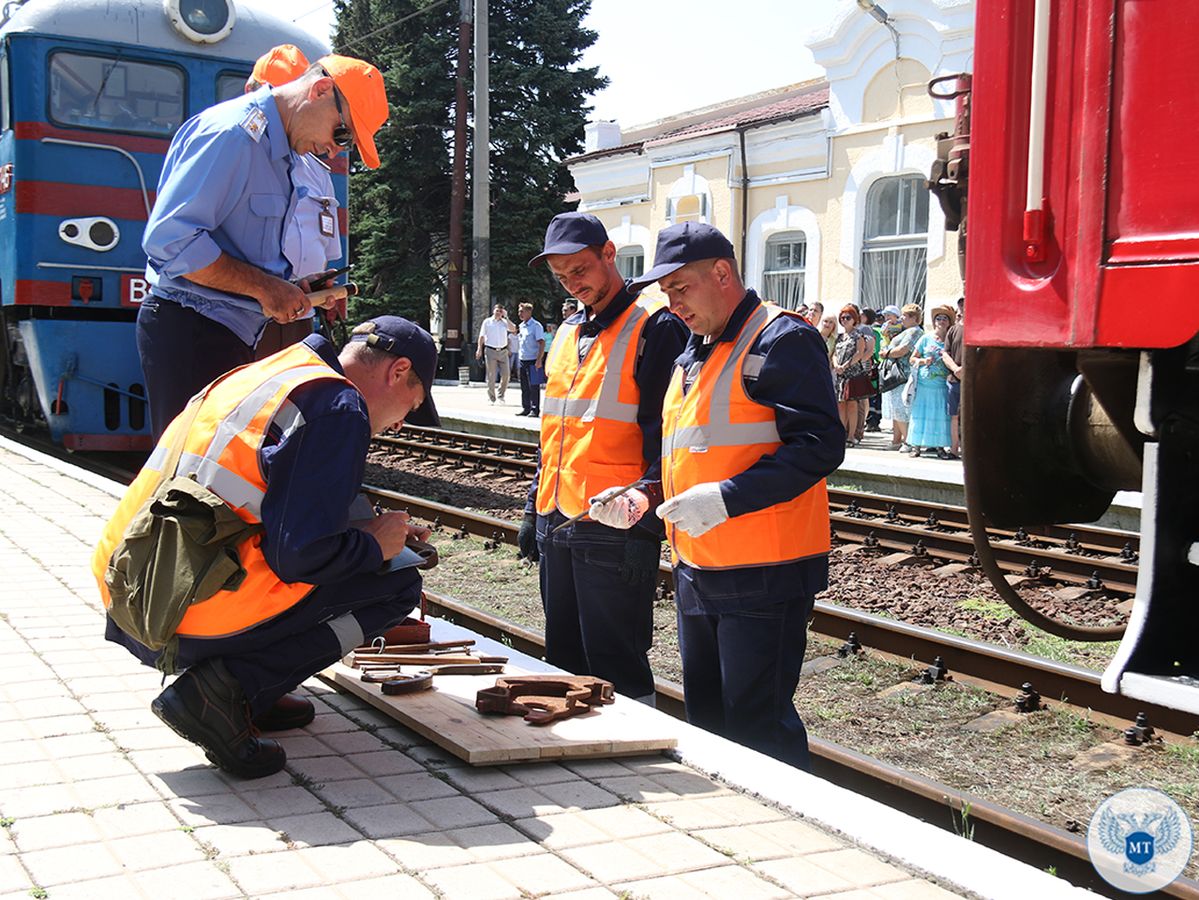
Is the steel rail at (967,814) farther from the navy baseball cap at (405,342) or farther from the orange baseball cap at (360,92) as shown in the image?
the orange baseball cap at (360,92)

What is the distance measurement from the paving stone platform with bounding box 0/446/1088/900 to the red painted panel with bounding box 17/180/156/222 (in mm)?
6962

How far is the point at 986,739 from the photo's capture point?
17.7 ft

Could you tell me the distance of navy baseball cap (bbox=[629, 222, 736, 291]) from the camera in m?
4.26

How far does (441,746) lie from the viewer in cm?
401

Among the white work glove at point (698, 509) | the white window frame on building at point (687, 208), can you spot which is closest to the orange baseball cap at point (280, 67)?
the white work glove at point (698, 509)

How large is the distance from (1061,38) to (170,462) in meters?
2.59

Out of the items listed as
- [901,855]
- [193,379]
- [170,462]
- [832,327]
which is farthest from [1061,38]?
[832,327]

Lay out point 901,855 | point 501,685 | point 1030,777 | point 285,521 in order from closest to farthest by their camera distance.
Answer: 1. point 901,855
2. point 285,521
3. point 501,685
4. point 1030,777

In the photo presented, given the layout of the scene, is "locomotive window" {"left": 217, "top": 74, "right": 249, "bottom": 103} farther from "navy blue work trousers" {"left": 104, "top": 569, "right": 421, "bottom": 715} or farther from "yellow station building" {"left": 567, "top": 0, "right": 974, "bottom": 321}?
"yellow station building" {"left": 567, "top": 0, "right": 974, "bottom": 321}

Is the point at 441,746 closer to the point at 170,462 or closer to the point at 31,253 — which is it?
the point at 170,462

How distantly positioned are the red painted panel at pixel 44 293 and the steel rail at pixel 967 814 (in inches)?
273

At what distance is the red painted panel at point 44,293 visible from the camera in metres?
10.4

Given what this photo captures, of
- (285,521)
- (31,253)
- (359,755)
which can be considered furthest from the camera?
(31,253)

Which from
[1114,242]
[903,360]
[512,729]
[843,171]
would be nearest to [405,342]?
[512,729]
